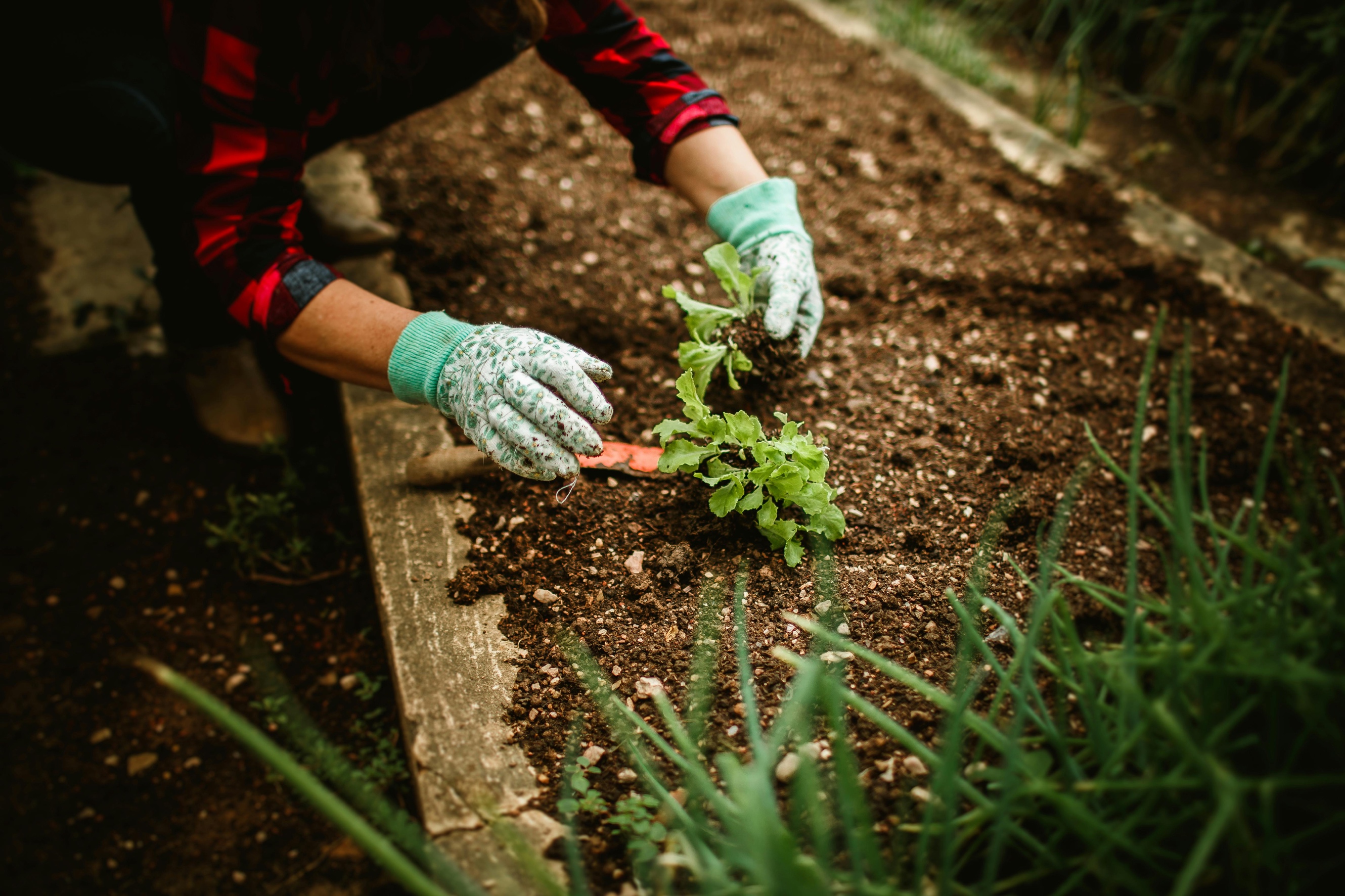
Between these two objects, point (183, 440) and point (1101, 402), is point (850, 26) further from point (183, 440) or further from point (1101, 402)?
point (183, 440)

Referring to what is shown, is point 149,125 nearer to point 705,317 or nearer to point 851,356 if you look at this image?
point 705,317

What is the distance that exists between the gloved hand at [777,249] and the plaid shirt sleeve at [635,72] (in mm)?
186

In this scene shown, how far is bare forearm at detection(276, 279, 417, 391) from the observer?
4.03 feet

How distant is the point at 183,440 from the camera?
1.83 m

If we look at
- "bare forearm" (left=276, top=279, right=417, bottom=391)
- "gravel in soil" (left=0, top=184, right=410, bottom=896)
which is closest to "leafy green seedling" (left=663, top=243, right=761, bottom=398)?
"bare forearm" (left=276, top=279, right=417, bottom=391)

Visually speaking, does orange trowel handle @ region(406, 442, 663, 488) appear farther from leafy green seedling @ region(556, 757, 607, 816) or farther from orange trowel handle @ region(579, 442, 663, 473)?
leafy green seedling @ region(556, 757, 607, 816)

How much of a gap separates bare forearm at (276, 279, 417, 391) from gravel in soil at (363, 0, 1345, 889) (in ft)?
1.03

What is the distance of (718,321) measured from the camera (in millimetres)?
1425

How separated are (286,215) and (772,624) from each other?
109 cm

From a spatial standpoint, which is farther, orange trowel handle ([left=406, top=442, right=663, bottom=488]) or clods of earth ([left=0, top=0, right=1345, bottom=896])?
orange trowel handle ([left=406, top=442, right=663, bottom=488])

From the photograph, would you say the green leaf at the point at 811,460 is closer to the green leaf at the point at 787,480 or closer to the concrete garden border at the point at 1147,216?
the green leaf at the point at 787,480

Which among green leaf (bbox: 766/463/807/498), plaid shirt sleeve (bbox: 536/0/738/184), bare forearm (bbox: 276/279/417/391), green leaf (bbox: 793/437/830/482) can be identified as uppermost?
plaid shirt sleeve (bbox: 536/0/738/184)

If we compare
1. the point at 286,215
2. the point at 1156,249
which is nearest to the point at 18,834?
the point at 286,215

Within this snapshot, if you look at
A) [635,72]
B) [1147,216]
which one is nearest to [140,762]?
[635,72]
